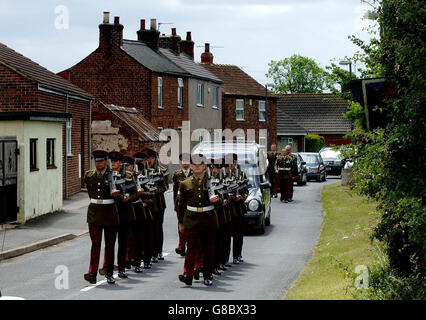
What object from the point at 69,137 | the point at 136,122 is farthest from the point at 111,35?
the point at 69,137

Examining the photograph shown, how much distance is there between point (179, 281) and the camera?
13289 millimetres

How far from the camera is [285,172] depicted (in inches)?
1147

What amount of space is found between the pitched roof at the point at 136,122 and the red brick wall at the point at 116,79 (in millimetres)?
1300

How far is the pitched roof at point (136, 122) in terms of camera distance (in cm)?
3969

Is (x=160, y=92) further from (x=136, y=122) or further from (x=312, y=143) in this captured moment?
(x=312, y=143)

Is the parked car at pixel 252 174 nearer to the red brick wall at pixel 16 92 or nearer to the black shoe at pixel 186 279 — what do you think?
the black shoe at pixel 186 279

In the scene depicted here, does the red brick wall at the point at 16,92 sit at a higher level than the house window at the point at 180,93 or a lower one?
lower

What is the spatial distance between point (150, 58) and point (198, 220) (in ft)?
118

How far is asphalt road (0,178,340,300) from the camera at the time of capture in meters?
12.1

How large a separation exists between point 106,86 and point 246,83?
66.4 ft

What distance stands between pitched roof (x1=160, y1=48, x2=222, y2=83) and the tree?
5768 centimetres

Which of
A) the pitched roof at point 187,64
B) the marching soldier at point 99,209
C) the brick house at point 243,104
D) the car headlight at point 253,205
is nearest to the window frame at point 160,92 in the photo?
the pitched roof at point 187,64

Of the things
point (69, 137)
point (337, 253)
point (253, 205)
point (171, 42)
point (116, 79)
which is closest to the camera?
point (337, 253)
